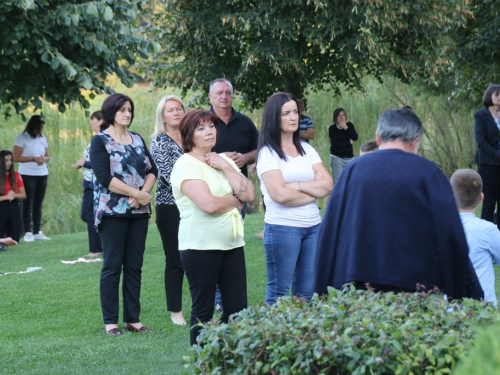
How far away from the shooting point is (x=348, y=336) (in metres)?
3.40

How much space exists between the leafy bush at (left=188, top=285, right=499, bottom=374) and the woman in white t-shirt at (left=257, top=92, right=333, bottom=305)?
7.46 feet

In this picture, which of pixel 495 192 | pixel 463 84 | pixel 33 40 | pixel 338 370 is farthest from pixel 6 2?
pixel 463 84

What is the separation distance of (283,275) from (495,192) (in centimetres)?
526

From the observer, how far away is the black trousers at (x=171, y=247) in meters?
7.56

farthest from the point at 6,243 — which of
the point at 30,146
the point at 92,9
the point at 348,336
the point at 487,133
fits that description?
the point at 348,336

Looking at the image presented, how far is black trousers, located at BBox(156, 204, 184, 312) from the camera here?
7.56 m

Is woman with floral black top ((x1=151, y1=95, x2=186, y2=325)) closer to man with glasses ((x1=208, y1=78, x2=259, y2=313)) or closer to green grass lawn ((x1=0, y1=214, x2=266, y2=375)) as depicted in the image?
man with glasses ((x1=208, y1=78, x2=259, y2=313))

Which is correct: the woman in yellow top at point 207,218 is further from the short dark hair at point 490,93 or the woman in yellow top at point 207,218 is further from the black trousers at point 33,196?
the black trousers at point 33,196

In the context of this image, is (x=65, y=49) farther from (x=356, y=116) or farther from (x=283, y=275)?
(x=356, y=116)

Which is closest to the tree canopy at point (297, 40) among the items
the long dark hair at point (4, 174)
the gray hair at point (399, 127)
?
the long dark hair at point (4, 174)

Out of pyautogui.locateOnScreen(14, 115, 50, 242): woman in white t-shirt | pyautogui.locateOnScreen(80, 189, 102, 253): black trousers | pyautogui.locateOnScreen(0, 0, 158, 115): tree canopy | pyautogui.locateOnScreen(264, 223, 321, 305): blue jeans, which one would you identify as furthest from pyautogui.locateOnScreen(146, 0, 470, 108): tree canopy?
pyautogui.locateOnScreen(264, 223, 321, 305): blue jeans

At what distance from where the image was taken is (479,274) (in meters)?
5.29

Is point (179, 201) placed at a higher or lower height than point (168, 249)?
higher

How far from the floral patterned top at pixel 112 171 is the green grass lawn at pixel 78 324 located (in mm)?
A: 1129
